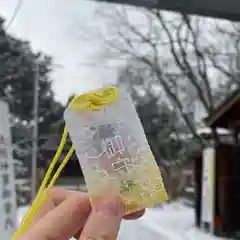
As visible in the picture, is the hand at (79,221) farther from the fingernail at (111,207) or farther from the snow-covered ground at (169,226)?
the snow-covered ground at (169,226)

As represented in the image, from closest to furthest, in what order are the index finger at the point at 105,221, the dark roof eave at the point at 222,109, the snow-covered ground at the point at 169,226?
1. the index finger at the point at 105,221
2. the snow-covered ground at the point at 169,226
3. the dark roof eave at the point at 222,109

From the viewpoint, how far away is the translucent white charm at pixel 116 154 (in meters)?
0.33

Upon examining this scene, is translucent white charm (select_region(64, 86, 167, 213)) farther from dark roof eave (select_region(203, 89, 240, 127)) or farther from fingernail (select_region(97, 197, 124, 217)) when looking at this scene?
dark roof eave (select_region(203, 89, 240, 127))

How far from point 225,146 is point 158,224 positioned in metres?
0.28

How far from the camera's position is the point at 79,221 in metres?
0.32

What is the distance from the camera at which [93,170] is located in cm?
33

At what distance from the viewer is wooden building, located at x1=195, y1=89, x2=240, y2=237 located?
1.28 metres

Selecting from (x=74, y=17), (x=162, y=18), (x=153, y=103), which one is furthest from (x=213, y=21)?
(x=74, y=17)

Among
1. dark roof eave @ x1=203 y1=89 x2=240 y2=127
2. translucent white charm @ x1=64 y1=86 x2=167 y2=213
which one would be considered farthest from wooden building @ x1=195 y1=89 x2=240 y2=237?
translucent white charm @ x1=64 y1=86 x2=167 y2=213

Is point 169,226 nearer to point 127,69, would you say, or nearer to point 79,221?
point 127,69

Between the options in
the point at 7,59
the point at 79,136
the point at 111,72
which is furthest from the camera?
the point at 111,72

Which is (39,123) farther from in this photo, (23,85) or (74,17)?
(74,17)

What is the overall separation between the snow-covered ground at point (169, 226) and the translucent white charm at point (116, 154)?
0.81m

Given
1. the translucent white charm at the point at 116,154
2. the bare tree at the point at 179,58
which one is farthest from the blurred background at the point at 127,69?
the translucent white charm at the point at 116,154
